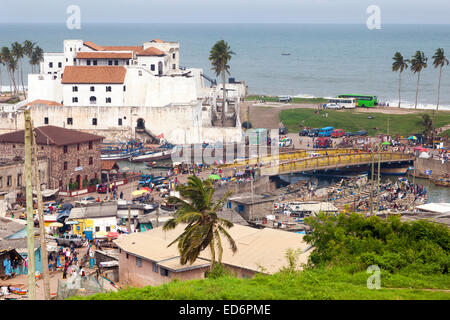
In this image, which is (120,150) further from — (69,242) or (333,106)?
(69,242)

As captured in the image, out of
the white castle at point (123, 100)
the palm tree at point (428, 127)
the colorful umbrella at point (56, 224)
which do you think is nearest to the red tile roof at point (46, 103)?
the white castle at point (123, 100)

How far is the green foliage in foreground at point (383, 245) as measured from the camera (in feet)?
100

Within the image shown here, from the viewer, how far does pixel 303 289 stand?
2548cm

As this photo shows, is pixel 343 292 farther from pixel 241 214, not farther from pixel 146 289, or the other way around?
pixel 241 214

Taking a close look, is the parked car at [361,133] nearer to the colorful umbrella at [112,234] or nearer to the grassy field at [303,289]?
the colorful umbrella at [112,234]

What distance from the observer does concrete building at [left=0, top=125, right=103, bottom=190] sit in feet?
208

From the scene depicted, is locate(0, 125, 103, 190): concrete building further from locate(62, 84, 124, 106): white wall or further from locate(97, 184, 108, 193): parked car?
locate(62, 84, 124, 106): white wall

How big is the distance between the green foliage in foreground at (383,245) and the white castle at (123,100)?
184 feet

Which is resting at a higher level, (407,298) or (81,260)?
(407,298)

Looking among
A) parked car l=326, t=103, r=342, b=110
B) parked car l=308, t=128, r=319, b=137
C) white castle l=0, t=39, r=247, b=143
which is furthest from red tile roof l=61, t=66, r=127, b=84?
parked car l=326, t=103, r=342, b=110

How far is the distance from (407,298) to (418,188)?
4268 centimetres

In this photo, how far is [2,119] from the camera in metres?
94.8

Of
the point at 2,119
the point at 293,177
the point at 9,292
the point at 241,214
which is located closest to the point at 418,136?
the point at 293,177

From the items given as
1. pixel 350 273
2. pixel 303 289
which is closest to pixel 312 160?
pixel 350 273
